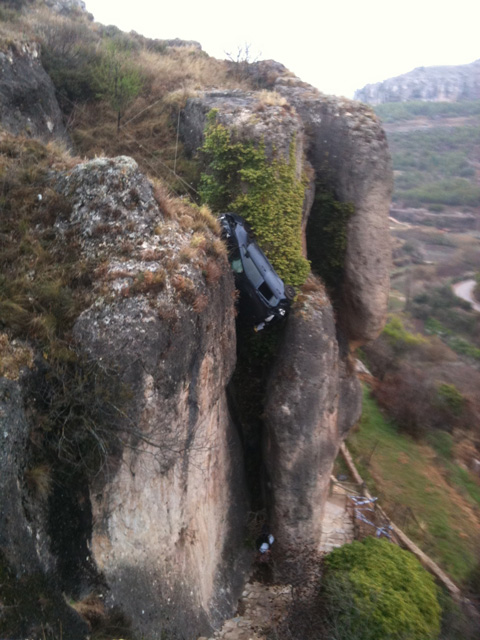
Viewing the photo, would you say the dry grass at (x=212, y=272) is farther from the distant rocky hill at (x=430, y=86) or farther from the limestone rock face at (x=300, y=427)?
the distant rocky hill at (x=430, y=86)

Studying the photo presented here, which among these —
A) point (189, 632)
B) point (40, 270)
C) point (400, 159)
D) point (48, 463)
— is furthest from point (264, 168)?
point (400, 159)

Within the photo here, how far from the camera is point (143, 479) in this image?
7.05m

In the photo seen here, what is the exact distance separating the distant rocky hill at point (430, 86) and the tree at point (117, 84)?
117455 mm

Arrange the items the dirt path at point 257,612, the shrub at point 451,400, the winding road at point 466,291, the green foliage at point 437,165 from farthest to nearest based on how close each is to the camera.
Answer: the green foliage at point 437,165
the winding road at point 466,291
the shrub at point 451,400
the dirt path at point 257,612

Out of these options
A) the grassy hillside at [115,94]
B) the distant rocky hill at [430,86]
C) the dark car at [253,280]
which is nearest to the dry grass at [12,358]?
the dark car at [253,280]

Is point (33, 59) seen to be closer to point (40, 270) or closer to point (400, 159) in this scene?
point (40, 270)

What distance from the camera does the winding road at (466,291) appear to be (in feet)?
170

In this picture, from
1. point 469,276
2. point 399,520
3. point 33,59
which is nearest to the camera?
point 33,59

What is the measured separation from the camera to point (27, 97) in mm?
11625

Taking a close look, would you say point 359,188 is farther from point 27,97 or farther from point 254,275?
A: point 27,97

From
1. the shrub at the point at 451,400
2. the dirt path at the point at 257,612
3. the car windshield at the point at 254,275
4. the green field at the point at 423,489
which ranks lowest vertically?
the shrub at the point at 451,400

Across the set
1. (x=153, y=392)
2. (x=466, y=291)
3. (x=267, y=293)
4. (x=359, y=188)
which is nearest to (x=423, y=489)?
(x=359, y=188)

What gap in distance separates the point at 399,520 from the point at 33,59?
621 inches

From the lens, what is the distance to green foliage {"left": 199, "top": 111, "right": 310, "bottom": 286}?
1126cm
